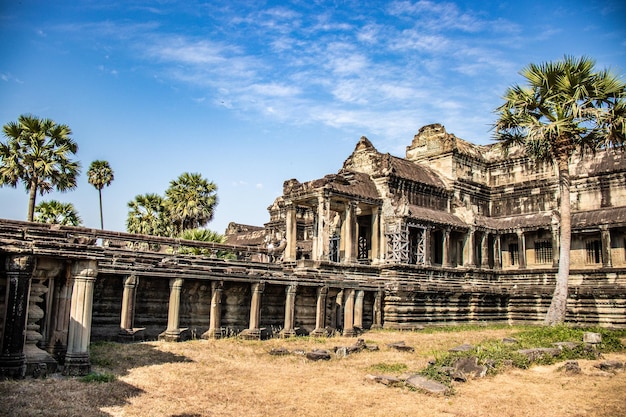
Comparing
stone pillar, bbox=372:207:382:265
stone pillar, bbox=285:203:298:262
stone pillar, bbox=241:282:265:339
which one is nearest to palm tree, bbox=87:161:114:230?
stone pillar, bbox=285:203:298:262

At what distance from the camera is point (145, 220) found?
42062 mm

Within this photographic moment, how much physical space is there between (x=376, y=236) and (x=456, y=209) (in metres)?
7.82

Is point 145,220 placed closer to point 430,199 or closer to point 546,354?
point 430,199

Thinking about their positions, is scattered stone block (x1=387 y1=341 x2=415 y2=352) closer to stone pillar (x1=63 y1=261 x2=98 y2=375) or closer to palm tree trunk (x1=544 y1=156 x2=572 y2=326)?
palm tree trunk (x1=544 y1=156 x2=572 y2=326)

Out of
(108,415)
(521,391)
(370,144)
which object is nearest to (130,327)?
(108,415)

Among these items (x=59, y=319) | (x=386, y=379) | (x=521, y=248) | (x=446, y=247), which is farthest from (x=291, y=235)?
(x=386, y=379)

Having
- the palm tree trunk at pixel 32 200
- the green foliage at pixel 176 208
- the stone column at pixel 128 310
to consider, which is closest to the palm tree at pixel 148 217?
the green foliage at pixel 176 208

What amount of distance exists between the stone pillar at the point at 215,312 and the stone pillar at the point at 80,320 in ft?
24.8

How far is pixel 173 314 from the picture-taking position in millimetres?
19141

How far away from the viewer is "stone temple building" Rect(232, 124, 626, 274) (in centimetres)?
2970

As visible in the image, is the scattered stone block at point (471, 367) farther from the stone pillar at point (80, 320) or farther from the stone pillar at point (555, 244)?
the stone pillar at point (555, 244)

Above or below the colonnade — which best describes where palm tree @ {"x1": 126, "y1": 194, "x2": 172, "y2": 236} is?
above

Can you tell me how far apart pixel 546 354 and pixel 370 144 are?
19.4 metres

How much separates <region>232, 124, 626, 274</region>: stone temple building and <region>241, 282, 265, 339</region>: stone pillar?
6.98m
